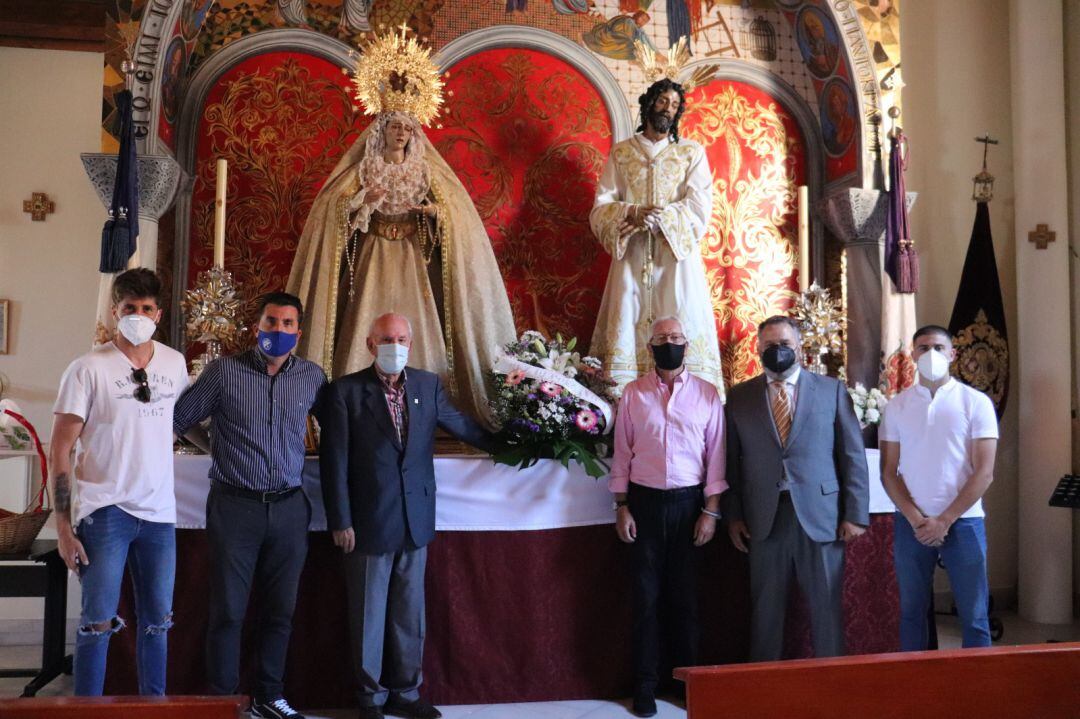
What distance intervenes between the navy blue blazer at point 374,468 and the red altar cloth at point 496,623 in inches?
15.4

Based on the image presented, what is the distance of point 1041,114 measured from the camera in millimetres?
6547

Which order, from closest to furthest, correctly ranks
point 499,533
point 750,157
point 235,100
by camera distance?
point 499,533 < point 235,100 < point 750,157

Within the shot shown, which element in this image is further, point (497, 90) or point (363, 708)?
point (497, 90)

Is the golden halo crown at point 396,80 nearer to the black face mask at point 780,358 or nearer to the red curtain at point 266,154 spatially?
the red curtain at point 266,154

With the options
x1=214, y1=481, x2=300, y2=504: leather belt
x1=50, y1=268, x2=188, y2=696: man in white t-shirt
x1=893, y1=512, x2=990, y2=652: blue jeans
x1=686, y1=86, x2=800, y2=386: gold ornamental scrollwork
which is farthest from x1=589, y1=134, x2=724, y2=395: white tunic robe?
x1=50, y1=268, x2=188, y2=696: man in white t-shirt

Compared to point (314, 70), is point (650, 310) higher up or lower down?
lower down

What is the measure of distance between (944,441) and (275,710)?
3.24 meters

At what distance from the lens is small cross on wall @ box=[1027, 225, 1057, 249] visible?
638cm

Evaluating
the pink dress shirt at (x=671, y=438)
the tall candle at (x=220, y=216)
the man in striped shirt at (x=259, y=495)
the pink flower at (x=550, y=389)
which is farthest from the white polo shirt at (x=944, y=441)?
the tall candle at (x=220, y=216)

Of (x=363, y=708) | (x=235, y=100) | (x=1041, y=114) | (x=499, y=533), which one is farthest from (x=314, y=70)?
(x=1041, y=114)

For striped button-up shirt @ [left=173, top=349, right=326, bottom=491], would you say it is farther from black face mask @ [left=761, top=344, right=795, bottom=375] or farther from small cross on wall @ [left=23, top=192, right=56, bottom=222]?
small cross on wall @ [left=23, top=192, right=56, bottom=222]

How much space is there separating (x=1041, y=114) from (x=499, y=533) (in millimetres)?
5122

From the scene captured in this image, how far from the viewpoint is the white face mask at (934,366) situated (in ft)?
13.5

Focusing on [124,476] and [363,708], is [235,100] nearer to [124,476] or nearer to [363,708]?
[124,476]
